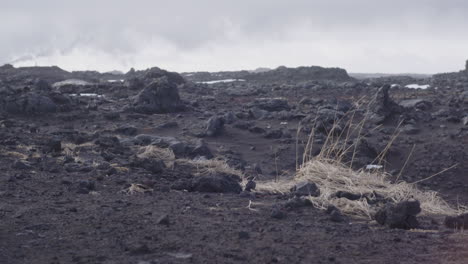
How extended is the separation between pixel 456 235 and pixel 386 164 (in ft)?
16.4

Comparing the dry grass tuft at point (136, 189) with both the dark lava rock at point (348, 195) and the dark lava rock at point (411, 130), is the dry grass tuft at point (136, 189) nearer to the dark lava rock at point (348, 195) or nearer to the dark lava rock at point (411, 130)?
the dark lava rock at point (348, 195)

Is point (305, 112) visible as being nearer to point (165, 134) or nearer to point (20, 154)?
point (165, 134)

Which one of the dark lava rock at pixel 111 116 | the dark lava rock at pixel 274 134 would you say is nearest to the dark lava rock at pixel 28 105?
the dark lava rock at pixel 111 116

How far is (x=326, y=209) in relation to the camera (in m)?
5.20

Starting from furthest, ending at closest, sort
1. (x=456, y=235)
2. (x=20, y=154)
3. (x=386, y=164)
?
1. (x=386, y=164)
2. (x=20, y=154)
3. (x=456, y=235)

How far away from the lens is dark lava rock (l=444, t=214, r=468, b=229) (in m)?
4.66

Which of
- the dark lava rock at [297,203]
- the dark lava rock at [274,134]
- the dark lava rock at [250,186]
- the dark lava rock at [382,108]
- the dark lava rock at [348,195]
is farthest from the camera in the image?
the dark lava rock at [382,108]

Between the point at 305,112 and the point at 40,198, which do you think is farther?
the point at 305,112

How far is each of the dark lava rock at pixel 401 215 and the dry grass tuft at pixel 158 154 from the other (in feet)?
12.1

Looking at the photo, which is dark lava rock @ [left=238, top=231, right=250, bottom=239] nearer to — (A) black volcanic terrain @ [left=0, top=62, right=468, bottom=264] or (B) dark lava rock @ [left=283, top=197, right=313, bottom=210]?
(A) black volcanic terrain @ [left=0, top=62, right=468, bottom=264]

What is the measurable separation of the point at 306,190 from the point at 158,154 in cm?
276

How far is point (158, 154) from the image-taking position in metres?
8.20

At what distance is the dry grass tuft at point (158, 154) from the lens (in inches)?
316

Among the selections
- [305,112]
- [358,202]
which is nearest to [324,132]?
[305,112]
